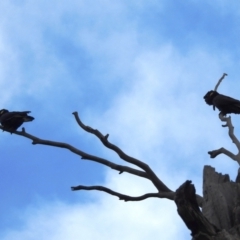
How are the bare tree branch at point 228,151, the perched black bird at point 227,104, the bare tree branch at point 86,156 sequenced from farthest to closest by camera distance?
1. the perched black bird at point 227,104
2. the bare tree branch at point 228,151
3. the bare tree branch at point 86,156

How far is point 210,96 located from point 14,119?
14.4 ft

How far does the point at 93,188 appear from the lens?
8023mm

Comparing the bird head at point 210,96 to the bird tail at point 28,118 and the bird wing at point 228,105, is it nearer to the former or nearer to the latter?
the bird wing at point 228,105

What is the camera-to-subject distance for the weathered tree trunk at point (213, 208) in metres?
5.17

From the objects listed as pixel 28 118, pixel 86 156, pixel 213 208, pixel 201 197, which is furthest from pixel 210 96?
pixel 213 208

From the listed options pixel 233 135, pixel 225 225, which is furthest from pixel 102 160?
pixel 225 225

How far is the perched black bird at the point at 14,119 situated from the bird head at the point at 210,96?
4126 millimetres

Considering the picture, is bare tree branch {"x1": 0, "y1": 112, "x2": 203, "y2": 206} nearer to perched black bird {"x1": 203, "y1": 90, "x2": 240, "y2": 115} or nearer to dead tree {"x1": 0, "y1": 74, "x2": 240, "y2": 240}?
dead tree {"x1": 0, "y1": 74, "x2": 240, "y2": 240}

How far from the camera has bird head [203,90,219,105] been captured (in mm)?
11066

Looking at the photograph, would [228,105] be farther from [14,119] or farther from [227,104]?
[14,119]

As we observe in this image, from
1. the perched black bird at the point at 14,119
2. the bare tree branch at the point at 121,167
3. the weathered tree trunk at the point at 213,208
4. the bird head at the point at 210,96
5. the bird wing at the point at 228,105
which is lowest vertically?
the weathered tree trunk at the point at 213,208

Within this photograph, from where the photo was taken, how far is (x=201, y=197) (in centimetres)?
690

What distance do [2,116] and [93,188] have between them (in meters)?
5.78

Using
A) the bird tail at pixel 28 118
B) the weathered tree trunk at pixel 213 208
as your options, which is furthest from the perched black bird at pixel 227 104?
the bird tail at pixel 28 118
